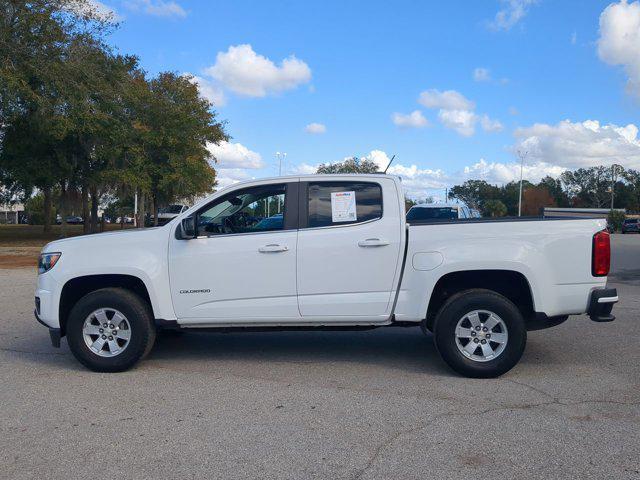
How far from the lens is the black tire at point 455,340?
5910 millimetres

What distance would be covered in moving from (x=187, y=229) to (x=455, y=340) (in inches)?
112

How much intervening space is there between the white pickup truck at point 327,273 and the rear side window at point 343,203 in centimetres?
1

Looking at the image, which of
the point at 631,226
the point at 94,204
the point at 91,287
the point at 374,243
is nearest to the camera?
the point at 374,243

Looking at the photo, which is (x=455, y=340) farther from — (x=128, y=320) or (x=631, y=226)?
(x=631, y=226)

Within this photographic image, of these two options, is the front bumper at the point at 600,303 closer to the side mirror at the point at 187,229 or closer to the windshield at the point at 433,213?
the side mirror at the point at 187,229

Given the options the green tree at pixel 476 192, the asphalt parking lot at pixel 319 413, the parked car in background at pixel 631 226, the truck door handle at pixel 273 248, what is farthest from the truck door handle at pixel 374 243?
the green tree at pixel 476 192

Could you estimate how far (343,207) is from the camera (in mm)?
6242

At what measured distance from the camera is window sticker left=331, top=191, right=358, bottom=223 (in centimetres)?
622

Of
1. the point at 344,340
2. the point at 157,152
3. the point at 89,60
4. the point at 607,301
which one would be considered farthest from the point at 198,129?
the point at 607,301

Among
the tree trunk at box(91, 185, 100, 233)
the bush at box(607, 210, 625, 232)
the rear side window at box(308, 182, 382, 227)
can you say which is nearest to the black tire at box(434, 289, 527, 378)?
the rear side window at box(308, 182, 382, 227)

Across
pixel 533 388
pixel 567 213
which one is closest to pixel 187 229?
pixel 533 388

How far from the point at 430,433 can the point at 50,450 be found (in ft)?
8.99

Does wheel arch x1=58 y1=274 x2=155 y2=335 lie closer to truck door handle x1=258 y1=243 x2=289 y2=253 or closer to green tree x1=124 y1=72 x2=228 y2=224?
truck door handle x1=258 y1=243 x2=289 y2=253

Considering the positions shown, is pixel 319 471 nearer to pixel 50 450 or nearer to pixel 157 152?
pixel 50 450
